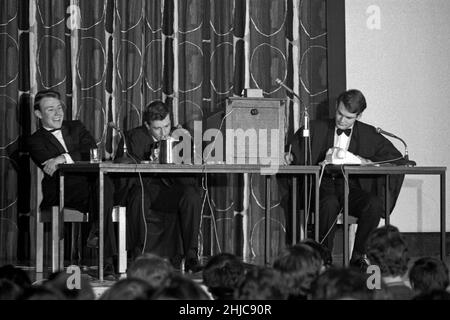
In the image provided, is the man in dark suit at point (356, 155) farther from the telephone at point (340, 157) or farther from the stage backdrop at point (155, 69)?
the stage backdrop at point (155, 69)

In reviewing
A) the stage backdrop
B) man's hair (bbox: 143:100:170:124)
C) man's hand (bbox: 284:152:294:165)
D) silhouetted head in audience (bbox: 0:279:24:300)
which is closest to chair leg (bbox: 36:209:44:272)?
the stage backdrop

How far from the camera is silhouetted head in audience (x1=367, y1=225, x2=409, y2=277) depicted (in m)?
2.77

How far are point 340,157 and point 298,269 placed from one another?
2.30m

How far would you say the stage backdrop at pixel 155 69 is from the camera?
5.15 metres

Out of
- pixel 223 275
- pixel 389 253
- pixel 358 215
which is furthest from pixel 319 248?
pixel 358 215

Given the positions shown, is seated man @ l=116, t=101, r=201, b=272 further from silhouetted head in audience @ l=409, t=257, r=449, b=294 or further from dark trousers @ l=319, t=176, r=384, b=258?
silhouetted head in audience @ l=409, t=257, r=449, b=294

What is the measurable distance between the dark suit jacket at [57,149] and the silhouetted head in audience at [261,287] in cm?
260

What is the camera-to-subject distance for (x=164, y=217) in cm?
480

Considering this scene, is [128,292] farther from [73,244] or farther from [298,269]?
[73,244]

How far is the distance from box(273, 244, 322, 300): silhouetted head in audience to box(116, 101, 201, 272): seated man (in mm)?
1951

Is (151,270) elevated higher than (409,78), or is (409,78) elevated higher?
(409,78)

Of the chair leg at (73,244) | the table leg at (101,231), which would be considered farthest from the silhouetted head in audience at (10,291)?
the chair leg at (73,244)

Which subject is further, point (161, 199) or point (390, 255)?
point (161, 199)
